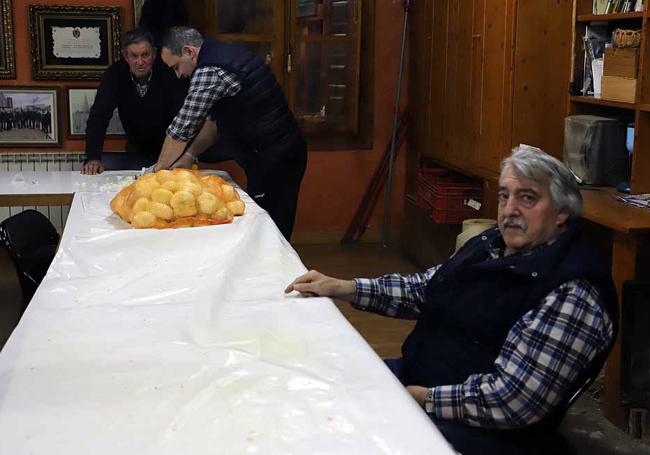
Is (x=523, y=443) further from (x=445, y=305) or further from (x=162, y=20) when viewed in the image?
(x=162, y=20)

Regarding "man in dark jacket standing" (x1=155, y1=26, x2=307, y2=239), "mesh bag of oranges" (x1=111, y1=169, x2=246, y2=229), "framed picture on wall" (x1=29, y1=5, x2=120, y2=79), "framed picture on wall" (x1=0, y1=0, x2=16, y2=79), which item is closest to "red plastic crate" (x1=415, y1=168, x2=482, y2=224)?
"man in dark jacket standing" (x1=155, y1=26, x2=307, y2=239)

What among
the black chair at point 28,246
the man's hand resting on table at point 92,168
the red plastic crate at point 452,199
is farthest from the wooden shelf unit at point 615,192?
the man's hand resting on table at point 92,168

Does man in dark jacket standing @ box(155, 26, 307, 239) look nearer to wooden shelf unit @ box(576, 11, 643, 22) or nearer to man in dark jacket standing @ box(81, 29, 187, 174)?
man in dark jacket standing @ box(81, 29, 187, 174)

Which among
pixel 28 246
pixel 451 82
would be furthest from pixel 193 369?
pixel 451 82

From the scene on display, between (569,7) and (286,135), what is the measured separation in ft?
4.90

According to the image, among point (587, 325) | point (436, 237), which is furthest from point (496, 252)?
point (436, 237)

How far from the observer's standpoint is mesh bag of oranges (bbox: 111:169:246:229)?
9.86ft

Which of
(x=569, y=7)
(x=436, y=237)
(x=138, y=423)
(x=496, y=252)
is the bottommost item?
(x=436, y=237)

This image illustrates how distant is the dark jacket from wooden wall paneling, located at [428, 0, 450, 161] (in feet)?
5.25

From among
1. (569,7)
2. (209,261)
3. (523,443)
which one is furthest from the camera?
(569,7)

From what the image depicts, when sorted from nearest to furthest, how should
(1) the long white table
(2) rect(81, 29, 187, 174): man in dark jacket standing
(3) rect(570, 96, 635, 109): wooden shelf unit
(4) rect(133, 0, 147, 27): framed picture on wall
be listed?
(1) the long white table → (3) rect(570, 96, 635, 109): wooden shelf unit → (2) rect(81, 29, 187, 174): man in dark jacket standing → (4) rect(133, 0, 147, 27): framed picture on wall

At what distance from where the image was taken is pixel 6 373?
172cm

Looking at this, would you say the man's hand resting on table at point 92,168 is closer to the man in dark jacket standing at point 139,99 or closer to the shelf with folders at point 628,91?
the man in dark jacket standing at point 139,99

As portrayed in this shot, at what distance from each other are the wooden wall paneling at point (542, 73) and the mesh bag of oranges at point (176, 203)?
5.80 feet
